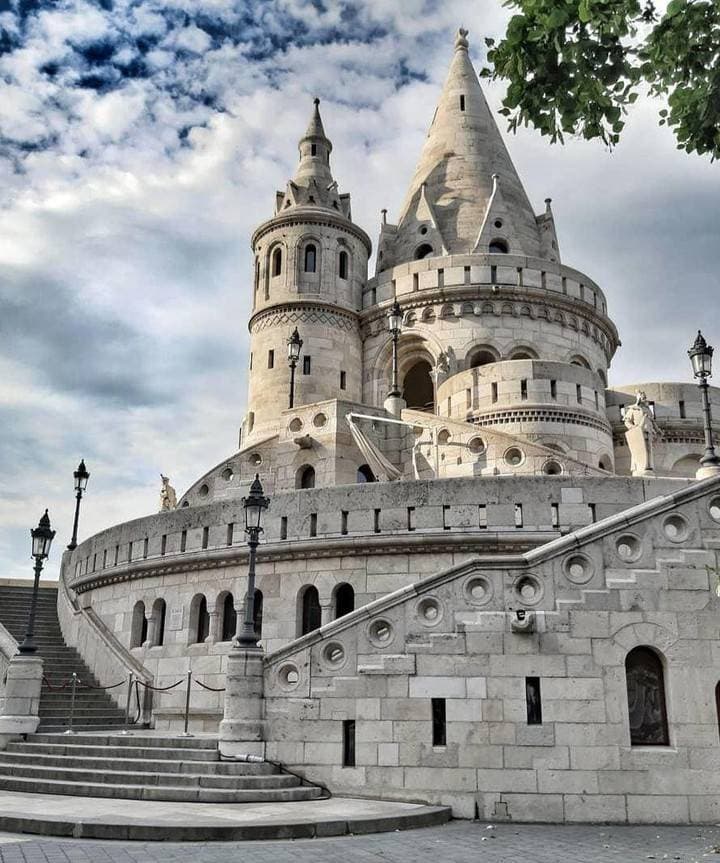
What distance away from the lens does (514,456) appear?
24.6 m

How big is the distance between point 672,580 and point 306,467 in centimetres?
1715

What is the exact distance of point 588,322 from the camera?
35.0 meters

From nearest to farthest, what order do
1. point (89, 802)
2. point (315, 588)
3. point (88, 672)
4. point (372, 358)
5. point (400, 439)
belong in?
point (89, 802)
point (315, 588)
point (88, 672)
point (400, 439)
point (372, 358)

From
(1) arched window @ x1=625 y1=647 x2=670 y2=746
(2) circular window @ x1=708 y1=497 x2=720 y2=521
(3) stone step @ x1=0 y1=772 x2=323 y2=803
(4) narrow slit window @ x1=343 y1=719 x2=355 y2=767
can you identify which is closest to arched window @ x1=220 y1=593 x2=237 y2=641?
(3) stone step @ x1=0 y1=772 x2=323 y2=803

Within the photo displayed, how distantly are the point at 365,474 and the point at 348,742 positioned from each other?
16014 mm

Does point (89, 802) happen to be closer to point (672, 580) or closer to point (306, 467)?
point (672, 580)

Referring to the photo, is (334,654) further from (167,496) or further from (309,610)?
(167,496)

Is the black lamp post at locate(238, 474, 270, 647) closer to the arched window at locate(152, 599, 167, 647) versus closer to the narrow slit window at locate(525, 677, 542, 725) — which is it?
the narrow slit window at locate(525, 677, 542, 725)

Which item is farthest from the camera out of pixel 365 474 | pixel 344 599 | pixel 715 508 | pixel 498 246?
pixel 498 246

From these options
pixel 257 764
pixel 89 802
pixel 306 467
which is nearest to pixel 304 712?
pixel 257 764

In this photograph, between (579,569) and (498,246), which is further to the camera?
(498,246)

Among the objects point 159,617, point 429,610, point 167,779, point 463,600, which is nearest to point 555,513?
point 463,600

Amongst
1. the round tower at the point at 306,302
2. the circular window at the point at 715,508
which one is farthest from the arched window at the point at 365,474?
the circular window at the point at 715,508

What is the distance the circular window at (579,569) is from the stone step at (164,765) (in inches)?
189
